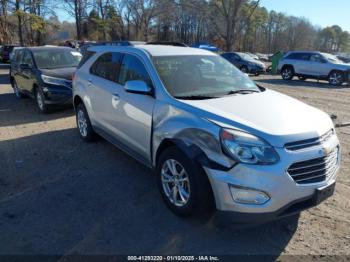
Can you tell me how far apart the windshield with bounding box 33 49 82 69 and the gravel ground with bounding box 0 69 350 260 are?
434cm

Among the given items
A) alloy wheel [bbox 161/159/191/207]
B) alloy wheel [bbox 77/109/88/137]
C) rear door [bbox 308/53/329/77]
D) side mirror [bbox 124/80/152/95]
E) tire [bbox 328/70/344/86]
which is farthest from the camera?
rear door [bbox 308/53/329/77]

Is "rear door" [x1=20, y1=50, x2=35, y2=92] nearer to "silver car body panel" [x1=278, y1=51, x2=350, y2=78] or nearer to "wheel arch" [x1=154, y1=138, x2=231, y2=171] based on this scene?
"wheel arch" [x1=154, y1=138, x2=231, y2=171]

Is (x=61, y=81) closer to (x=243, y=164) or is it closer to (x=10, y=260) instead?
(x=10, y=260)

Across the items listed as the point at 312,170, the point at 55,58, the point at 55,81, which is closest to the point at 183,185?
the point at 312,170

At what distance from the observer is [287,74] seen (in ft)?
69.9

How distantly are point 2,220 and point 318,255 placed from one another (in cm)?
327

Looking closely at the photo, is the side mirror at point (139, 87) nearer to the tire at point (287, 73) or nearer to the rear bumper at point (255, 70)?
the tire at point (287, 73)

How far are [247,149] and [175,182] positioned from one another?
39.4 inches

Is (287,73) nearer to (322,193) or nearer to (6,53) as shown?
(322,193)

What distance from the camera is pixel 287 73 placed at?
70.0 feet

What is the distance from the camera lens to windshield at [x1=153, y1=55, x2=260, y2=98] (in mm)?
4172

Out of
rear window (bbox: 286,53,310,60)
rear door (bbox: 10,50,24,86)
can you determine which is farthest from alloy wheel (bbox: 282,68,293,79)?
rear door (bbox: 10,50,24,86)

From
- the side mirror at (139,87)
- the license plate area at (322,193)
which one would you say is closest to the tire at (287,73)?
the side mirror at (139,87)

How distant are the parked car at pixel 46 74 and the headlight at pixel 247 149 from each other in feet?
21.8
